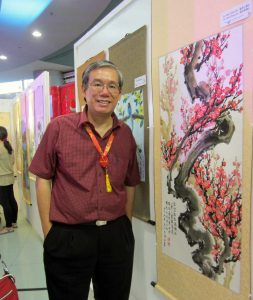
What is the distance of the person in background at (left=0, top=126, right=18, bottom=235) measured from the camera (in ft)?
14.7

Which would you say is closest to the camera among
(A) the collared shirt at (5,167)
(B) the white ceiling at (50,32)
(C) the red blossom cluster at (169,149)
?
(C) the red blossom cluster at (169,149)

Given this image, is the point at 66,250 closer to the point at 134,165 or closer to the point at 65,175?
the point at 65,175

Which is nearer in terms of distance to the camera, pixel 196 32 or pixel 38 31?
pixel 196 32

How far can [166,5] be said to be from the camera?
145cm

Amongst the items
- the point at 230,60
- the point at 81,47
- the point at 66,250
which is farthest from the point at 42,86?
the point at 230,60

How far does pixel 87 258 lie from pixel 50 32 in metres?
7.20

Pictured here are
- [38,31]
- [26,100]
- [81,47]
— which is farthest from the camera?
[38,31]

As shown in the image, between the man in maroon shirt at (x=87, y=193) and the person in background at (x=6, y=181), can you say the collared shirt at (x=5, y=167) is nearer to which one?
the person in background at (x=6, y=181)

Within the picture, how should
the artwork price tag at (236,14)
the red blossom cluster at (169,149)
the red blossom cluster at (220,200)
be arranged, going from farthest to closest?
the red blossom cluster at (169,149) → the red blossom cluster at (220,200) → the artwork price tag at (236,14)

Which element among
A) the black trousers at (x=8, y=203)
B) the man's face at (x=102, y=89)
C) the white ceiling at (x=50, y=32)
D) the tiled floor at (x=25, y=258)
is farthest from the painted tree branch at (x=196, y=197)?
the white ceiling at (x=50, y=32)

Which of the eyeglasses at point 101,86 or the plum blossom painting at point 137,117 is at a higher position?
the eyeglasses at point 101,86

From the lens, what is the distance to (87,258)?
1.49 meters

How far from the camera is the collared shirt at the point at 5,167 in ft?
14.6

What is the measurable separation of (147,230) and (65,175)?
24.4 inches
